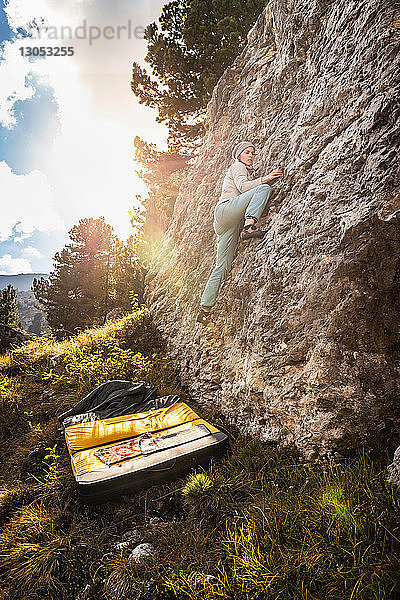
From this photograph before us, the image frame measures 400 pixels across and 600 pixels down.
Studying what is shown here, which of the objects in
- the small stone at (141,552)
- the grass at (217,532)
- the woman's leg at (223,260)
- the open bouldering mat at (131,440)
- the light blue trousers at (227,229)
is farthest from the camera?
the woman's leg at (223,260)

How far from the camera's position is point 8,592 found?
2.76 metres

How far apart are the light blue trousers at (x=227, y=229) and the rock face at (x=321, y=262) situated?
176 millimetres

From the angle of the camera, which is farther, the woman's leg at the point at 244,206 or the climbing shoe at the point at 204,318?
the climbing shoe at the point at 204,318

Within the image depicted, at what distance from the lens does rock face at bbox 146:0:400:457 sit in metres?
3.56

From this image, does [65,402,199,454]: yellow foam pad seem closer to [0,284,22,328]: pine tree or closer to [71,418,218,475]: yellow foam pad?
[71,418,218,475]: yellow foam pad

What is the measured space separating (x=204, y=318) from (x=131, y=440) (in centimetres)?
292

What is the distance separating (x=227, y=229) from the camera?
641 cm

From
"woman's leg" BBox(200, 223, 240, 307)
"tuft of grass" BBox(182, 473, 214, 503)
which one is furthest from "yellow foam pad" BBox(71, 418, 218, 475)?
"woman's leg" BBox(200, 223, 240, 307)

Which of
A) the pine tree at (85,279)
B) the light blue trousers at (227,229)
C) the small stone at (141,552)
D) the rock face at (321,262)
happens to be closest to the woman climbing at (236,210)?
the light blue trousers at (227,229)

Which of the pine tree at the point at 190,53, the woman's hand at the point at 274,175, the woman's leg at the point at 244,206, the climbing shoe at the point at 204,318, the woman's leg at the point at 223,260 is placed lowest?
the climbing shoe at the point at 204,318

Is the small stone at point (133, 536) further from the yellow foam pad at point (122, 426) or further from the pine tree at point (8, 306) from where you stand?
the pine tree at point (8, 306)

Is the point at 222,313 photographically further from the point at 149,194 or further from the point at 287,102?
the point at 149,194

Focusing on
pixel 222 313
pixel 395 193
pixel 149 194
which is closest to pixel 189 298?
pixel 222 313

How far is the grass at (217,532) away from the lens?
7.49ft
